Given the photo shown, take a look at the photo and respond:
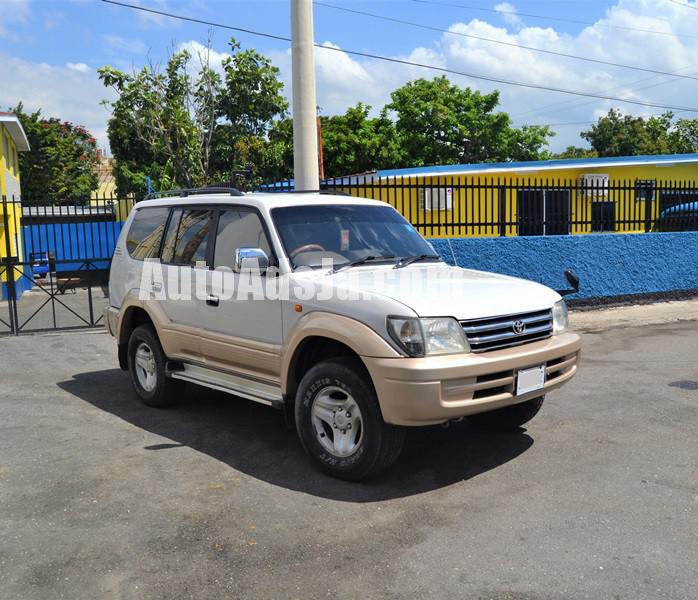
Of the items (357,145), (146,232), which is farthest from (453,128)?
(146,232)

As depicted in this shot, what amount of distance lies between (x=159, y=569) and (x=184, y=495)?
985 millimetres

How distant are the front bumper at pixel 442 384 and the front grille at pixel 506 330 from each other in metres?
0.07

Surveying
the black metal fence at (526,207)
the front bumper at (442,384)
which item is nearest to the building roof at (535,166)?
the black metal fence at (526,207)

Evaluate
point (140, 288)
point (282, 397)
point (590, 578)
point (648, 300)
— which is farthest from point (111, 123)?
point (590, 578)

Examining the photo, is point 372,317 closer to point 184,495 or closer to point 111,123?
point 184,495

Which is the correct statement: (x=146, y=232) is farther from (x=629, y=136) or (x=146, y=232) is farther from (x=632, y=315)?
(x=629, y=136)

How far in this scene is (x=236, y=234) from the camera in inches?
224

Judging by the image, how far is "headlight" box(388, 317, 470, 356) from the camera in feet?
14.0

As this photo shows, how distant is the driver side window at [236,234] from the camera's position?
548 cm

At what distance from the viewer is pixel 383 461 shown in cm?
446

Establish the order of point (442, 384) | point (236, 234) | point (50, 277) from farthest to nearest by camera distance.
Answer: point (50, 277) → point (236, 234) → point (442, 384)

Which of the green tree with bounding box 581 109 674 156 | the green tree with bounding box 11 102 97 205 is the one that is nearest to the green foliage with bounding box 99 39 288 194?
the green tree with bounding box 11 102 97 205

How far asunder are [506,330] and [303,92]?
6.61 meters

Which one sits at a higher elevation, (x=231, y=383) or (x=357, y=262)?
(x=357, y=262)
